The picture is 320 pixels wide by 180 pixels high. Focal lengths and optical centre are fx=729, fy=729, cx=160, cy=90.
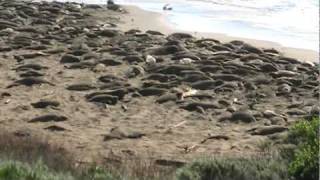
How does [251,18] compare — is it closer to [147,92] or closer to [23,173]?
[147,92]

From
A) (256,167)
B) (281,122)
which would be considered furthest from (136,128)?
(256,167)

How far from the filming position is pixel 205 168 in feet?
21.5

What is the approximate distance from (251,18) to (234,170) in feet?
56.4

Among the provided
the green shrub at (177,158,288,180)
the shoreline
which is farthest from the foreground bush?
the shoreline

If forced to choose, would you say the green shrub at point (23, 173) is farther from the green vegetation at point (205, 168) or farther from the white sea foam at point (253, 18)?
the white sea foam at point (253, 18)

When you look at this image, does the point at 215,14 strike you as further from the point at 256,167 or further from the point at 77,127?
the point at 256,167

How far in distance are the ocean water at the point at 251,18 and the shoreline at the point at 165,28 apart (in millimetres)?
353

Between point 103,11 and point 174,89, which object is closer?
point 174,89

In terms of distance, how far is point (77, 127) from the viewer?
1064 centimetres

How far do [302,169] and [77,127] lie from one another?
5366 mm

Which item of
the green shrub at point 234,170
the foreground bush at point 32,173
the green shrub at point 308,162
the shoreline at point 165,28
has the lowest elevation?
the shoreline at point 165,28

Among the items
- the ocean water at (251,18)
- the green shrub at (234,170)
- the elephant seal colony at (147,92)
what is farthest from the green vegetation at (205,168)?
the ocean water at (251,18)

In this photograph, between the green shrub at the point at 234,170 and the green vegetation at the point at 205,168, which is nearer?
the green vegetation at the point at 205,168

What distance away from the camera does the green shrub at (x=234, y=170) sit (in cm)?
627
